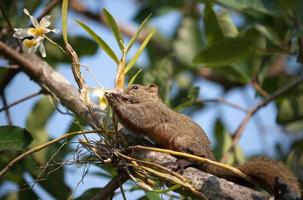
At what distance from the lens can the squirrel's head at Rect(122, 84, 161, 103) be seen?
171 inches

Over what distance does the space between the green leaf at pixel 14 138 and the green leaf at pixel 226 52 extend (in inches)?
54.2

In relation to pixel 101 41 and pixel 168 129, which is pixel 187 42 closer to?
pixel 168 129

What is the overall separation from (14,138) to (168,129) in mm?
1163

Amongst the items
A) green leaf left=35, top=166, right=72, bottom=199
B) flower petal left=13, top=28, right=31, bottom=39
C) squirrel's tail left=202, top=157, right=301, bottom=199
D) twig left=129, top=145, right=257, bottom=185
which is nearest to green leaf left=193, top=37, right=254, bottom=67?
squirrel's tail left=202, top=157, right=301, bottom=199

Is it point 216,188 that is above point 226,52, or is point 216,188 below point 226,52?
below

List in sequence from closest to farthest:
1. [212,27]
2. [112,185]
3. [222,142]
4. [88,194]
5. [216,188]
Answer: [216,188]
[112,185]
[88,194]
[212,27]
[222,142]

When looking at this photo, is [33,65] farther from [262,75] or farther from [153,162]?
[262,75]

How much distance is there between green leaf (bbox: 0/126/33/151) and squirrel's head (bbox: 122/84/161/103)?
1052 millimetres

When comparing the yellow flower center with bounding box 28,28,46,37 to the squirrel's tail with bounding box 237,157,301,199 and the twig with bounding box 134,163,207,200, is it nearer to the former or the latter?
the twig with bounding box 134,163,207,200

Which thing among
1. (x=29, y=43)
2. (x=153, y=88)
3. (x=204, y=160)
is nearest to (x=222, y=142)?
(x=153, y=88)

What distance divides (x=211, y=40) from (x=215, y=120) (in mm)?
989

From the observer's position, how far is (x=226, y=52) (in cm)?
409

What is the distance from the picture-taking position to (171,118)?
13.9 feet

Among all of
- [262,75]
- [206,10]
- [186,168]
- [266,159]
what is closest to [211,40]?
[206,10]
